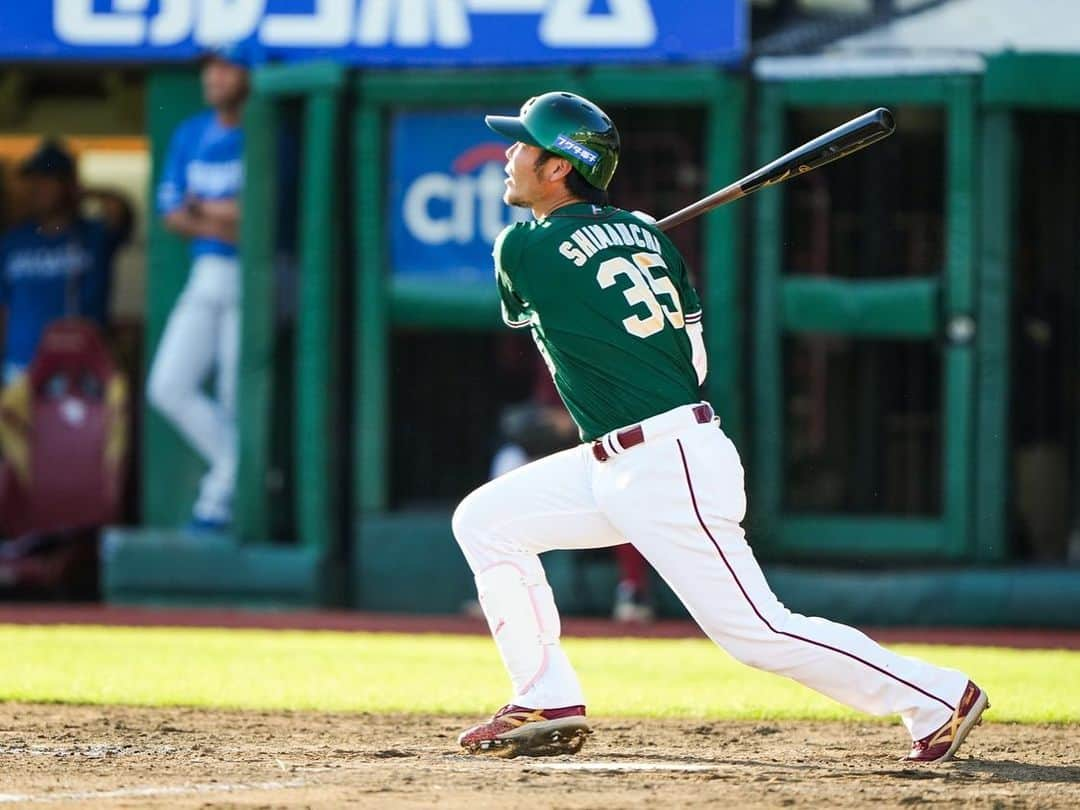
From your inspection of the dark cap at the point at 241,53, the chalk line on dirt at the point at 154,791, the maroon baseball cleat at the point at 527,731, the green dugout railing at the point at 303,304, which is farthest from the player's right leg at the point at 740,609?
the dark cap at the point at 241,53

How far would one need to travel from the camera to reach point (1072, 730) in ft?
21.1

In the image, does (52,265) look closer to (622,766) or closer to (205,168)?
(205,168)

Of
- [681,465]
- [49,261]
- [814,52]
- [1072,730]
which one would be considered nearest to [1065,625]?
[814,52]

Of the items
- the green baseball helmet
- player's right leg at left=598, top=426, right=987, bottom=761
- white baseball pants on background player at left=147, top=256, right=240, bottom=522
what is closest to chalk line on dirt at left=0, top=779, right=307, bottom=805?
player's right leg at left=598, top=426, right=987, bottom=761

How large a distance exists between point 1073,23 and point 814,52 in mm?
1341

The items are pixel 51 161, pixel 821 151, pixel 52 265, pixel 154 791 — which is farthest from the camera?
pixel 52 265

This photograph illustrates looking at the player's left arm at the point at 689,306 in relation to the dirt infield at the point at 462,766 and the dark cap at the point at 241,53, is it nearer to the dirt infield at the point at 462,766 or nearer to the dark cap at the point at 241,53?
the dirt infield at the point at 462,766

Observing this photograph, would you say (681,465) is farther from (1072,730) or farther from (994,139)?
(994,139)

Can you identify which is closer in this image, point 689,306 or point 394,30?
point 689,306

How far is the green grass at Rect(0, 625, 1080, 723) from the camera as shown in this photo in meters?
7.04

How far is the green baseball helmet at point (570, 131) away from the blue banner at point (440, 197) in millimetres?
5181

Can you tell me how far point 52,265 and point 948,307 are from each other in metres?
5.59

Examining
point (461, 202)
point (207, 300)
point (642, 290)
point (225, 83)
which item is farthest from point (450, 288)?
point (642, 290)

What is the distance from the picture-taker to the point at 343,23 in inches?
428
